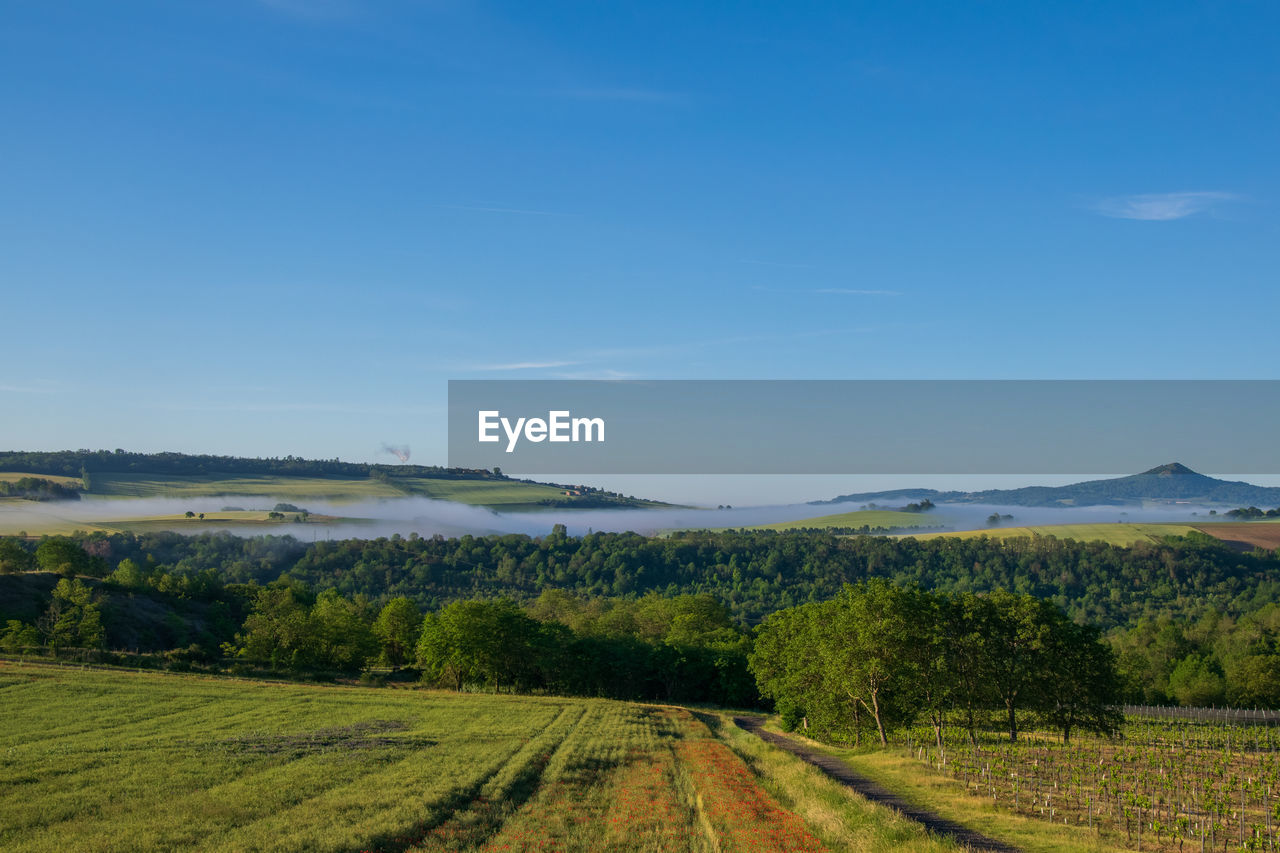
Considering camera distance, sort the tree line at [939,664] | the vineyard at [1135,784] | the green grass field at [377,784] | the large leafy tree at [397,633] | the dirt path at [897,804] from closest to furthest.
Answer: the green grass field at [377,784] → the dirt path at [897,804] → the vineyard at [1135,784] → the tree line at [939,664] → the large leafy tree at [397,633]

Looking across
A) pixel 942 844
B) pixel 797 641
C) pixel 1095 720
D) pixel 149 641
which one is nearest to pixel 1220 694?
pixel 1095 720

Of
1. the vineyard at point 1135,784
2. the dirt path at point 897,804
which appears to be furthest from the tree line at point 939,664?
the dirt path at point 897,804

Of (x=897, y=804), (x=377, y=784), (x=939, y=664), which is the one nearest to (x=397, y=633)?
(x=939, y=664)

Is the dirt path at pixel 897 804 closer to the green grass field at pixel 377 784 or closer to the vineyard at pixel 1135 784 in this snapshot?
the green grass field at pixel 377 784

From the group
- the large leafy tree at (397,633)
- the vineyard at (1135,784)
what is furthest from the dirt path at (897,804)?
the large leafy tree at (397,633)

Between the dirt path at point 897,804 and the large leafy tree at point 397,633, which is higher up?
the dirt path at point 897,804

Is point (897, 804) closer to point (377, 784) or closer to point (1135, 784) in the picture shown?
point (1135, 784)

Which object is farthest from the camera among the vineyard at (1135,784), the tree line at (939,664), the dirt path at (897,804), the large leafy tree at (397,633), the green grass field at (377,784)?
the large leafy tree at (397,633)

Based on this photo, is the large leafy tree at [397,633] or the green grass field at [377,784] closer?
the green grass field at [377,784]
